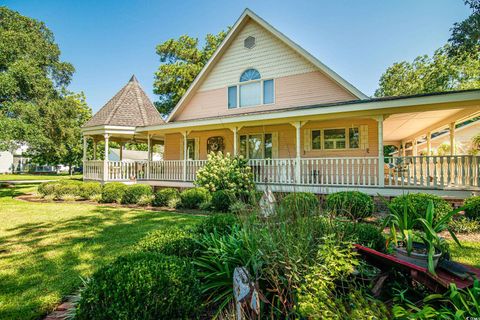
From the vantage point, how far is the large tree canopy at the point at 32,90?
13.7m

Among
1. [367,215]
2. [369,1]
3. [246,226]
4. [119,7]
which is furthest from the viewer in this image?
[119,7]

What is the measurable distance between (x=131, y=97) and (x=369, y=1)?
14.9 metres

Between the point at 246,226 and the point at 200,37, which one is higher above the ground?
the point at 200,37

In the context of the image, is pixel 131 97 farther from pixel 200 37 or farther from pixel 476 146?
pixel 476 146

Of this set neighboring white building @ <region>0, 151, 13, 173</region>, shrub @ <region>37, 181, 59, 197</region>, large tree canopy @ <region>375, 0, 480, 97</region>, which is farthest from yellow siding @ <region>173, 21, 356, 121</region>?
neighboring white building @ <region>0, 151, 13, 173</region>

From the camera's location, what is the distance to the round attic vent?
13.3m

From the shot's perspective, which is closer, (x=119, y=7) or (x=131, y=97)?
(x=119, y=7)

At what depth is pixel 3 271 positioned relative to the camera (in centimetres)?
421

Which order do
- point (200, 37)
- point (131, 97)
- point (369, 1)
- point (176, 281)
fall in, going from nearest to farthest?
point (176, 281) < point (369, 1) < point (131, 97) < point (200, 37)

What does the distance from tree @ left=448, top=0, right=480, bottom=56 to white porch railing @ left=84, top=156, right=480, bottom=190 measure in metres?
8.21

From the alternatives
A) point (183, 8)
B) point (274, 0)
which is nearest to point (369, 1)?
point (274, 0)

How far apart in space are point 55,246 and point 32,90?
14.5 metres

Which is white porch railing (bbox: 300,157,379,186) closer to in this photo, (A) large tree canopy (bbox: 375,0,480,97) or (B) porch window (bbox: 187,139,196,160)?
(B) porch window (bbox: 187,139,196,160)

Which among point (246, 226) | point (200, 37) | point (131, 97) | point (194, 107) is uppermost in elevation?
point (200, 37)
